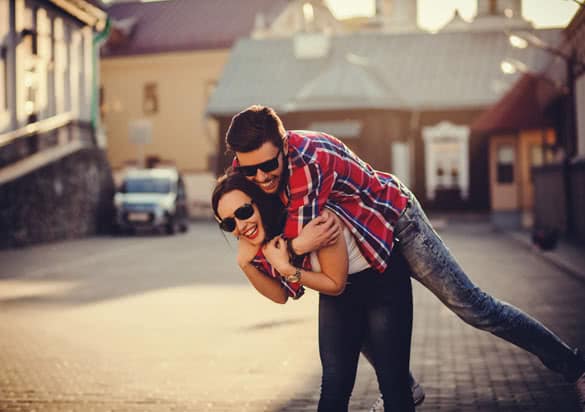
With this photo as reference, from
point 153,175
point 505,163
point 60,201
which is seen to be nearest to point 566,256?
point 60,201

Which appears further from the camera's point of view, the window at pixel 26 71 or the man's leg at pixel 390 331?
the window at pixel 26 71

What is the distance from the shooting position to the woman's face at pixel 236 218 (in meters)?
3.54

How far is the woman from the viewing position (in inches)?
140

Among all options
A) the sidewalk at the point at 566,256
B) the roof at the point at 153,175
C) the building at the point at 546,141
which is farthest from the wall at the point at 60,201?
the building at the point at 546,141

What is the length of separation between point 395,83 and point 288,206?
39.4 metres

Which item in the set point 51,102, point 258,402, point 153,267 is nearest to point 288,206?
point 258,402

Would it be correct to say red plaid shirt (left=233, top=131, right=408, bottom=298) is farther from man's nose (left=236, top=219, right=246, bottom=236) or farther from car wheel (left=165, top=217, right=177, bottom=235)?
car wheel (left=165, top=217, right=177, bottom=235)

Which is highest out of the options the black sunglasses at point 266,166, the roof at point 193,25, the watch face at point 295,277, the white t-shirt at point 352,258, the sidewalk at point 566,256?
the roof at point 193,25

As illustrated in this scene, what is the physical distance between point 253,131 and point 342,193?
17.0 inches

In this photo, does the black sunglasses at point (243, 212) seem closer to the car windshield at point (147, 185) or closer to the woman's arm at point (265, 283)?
the woman's arm at point (265, 283)

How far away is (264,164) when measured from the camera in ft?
11.1

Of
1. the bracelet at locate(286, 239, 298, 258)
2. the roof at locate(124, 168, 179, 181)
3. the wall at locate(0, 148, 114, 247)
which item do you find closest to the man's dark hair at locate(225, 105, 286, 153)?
the bracelet at locate(286, 239, 298, 258)

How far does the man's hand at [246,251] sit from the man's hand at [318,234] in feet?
0.81

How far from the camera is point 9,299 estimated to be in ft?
37.9
